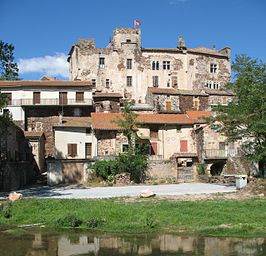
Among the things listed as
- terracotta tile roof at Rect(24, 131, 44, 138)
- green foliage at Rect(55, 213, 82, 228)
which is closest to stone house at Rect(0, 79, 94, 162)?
terracotta tile roof at Rect(24, 131, 44, 138)

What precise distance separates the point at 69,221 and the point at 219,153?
119 ft

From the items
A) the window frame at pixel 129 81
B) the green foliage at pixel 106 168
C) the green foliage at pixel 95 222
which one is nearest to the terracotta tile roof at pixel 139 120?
the green foliage at pixel 106 168

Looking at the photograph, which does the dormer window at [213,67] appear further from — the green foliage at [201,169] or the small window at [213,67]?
the green foliage at [201,169]

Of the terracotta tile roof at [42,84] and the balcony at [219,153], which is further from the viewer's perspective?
the terracotta tile roof at [42,84]

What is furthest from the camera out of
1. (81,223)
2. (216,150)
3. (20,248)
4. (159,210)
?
(216,150)

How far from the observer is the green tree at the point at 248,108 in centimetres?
3969

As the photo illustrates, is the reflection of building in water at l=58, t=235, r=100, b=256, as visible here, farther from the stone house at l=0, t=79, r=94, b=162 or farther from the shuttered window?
the shuttered window

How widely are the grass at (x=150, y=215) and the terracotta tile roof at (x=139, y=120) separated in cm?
2534

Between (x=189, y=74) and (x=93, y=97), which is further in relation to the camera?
(x=189, y=74)

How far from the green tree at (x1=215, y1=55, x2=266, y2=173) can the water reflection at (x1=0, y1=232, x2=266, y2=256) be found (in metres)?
20.0

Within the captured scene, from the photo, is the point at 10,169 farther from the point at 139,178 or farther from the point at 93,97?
the point at 93,97

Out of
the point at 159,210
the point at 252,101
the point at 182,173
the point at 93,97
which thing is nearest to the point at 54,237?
the point at 159,210

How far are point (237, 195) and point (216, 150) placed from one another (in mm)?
23844

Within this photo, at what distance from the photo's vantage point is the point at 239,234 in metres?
22.4
